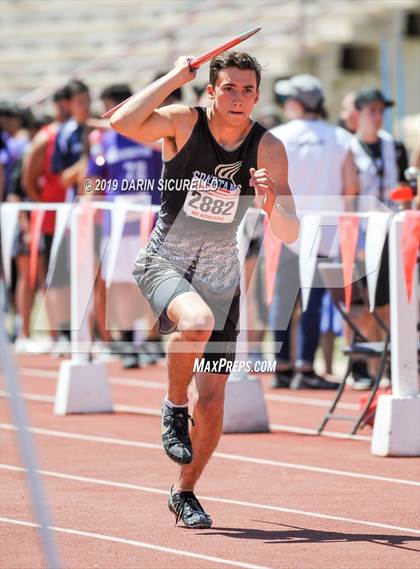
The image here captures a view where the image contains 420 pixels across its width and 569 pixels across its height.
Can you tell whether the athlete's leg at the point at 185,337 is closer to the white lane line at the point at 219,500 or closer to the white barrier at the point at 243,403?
the white lane line at the point at 219,500

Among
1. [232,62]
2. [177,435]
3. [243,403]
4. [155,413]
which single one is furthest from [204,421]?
[155,413]

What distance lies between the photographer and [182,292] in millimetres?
6414

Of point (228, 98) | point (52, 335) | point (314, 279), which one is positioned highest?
point (228, 98)

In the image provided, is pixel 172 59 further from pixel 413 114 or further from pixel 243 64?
pixel 243 64

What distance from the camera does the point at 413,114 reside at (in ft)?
71.7

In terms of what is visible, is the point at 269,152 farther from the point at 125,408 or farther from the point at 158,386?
the point at 158,386

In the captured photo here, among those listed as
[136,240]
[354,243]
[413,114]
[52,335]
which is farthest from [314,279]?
[413,114]

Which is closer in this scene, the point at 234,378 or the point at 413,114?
the point at 234,378

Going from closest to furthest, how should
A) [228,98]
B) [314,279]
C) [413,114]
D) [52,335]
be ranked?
1. [228,98]
2. [314,279]
3. [52,335]
4. [413,114]

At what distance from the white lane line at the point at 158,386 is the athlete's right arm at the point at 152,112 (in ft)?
16.2

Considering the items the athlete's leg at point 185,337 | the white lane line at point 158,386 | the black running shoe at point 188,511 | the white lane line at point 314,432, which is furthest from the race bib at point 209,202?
the white lane line at point 158,386

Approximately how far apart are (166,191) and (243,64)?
25.5 inches

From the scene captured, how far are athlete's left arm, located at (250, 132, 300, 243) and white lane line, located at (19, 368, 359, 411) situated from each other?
4625mm

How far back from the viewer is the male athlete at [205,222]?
21.2 feet
